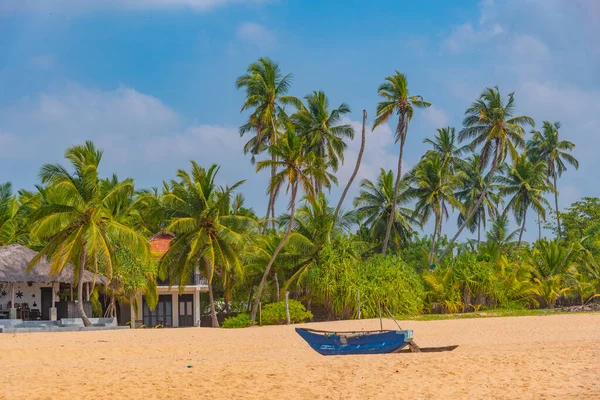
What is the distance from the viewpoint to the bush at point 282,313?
29859mm

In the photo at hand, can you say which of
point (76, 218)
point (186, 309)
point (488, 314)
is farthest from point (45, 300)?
point (488, 314)

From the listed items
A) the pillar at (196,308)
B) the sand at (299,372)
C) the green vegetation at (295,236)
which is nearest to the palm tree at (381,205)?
the green vegetation at (295,236)

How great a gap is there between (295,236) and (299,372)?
17527mm

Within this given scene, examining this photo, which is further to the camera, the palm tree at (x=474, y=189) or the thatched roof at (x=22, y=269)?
the palm tree at (x=474, y=189)

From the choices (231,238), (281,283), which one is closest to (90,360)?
(231,238)

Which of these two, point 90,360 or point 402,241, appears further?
point 402,241

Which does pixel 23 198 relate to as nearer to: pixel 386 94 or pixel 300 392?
pixel 386 94

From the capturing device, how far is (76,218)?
26672 mm

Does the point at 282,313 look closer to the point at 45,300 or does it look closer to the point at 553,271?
the point at 45,300

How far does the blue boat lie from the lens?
15789 millimetres

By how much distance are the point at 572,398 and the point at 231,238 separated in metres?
19.2

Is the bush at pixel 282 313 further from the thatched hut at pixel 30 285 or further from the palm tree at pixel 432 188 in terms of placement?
the palm tree at pixel 432 188

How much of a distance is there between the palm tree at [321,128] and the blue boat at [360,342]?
22.6m

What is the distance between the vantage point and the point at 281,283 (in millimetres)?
33188
